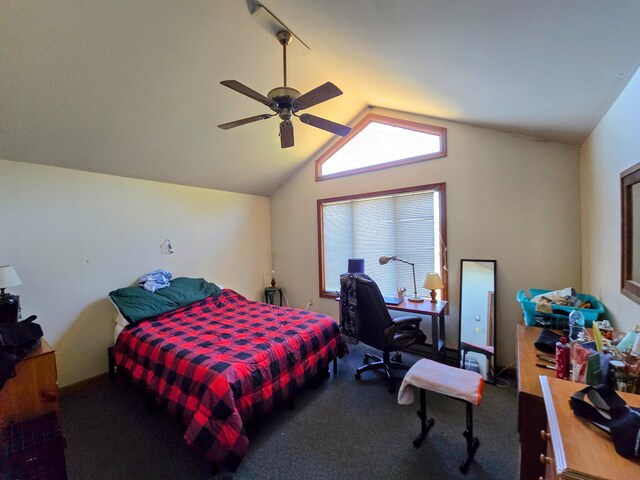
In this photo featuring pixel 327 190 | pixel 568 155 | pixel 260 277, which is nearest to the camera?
pixel 568 155

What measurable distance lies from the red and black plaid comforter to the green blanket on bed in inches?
3.5

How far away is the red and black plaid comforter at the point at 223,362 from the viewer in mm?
1708

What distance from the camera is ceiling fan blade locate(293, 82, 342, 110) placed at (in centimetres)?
177

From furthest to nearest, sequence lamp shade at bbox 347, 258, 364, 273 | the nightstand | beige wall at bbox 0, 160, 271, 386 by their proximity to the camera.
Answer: lamp shade at bbox 347, 258, 364, 273, beige wall at bbox 0, 160, 271, 386, the nightstand

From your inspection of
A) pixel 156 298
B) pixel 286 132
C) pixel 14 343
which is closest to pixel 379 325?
pixel 286 132

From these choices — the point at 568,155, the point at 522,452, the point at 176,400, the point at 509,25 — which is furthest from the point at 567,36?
the point at 176,400

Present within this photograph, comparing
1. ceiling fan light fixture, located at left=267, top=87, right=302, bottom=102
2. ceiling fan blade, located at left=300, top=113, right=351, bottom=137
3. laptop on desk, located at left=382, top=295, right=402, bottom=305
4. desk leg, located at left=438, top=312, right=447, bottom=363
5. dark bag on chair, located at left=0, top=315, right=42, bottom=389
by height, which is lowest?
desk leg, located at left=438, top=312, right=447, bottom=363

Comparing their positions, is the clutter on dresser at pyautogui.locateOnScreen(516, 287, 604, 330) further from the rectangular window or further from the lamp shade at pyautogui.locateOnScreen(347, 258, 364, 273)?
the lamp shade at pyautogui.locateOnScreen(347, 258, 364, 273)

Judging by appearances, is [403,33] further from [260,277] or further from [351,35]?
[260,277]

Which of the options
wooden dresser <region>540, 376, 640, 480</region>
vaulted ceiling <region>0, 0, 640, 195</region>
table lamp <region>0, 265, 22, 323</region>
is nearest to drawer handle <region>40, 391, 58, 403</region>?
table lamp <region>0, 265, 22, 323</region>

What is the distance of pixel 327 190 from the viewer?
422 centimetres

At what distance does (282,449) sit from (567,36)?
2871 millimetres

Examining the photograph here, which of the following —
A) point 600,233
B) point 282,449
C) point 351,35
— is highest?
point 351,35

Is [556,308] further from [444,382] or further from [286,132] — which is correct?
[286,132]
